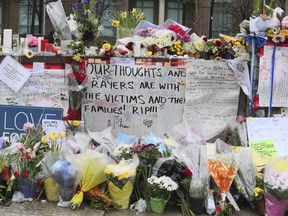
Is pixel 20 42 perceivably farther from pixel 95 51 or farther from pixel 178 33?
pixel 178 33

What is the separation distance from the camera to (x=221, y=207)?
4.29 metres

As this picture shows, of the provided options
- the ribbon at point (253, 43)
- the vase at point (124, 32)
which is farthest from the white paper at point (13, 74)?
the ribbon at point (253, 43)

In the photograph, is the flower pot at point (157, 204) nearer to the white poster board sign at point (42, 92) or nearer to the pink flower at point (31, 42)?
the white poster board sign at point (42, 92)

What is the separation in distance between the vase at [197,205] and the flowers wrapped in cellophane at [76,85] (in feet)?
7.48

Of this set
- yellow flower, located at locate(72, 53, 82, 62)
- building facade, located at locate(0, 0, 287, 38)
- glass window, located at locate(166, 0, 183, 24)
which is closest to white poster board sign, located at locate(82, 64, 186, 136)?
yellow flower, located at locate(72, 53, 82, 62)

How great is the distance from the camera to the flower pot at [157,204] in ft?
14.1

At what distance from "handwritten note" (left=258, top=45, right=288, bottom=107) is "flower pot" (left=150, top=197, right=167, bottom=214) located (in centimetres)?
221

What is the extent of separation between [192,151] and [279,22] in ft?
7.29

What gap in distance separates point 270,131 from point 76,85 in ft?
8.55

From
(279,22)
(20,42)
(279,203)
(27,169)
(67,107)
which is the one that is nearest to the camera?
(279,203)

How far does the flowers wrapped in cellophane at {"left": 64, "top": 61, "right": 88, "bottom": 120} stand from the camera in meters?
5.80

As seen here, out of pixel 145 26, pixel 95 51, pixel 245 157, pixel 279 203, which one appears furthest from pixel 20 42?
pixel 279 203

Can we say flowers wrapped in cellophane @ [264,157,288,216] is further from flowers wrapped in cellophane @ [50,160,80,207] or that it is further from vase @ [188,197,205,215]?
flowers wrapped in cellophane @ [50,160,80,207]

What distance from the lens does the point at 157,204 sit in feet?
14.1
